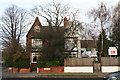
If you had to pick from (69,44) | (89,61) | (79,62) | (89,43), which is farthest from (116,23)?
(89,43)

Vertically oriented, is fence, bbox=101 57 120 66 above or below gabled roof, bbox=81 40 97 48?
below

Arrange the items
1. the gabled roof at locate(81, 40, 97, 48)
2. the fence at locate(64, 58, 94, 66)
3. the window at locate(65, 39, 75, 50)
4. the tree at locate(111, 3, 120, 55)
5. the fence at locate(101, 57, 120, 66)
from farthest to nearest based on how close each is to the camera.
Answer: the gabled roof at locate(81, 40, 97, 48)
the tree at locate(111, 3, 120, 55)
the window at locate(65, 39, 75, 50)
the fence at locate(64, 58, 94, 66)
the fence at locate(101, 57, 120, 66)

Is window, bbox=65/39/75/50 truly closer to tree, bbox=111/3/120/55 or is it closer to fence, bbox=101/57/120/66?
fence, bbox=101/57/120/66

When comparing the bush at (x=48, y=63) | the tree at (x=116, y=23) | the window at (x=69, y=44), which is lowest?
the bush at (x=48, y=63)

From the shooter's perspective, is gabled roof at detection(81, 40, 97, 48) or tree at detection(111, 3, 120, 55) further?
gabled roof at detection(81, 40, 97, 48)

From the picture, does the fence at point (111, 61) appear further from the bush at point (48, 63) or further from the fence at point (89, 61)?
the bush at point (48, 63)

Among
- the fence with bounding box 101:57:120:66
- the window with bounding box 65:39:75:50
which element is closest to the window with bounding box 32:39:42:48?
the window with bounding box 65:39:75:50

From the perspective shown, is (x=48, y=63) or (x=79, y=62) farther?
(x=48, y=63)

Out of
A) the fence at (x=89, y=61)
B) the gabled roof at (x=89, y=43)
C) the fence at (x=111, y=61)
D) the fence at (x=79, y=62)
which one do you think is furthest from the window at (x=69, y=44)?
the gabled roof at (x=89, y=43)

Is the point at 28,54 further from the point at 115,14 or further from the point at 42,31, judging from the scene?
the point at 115,14

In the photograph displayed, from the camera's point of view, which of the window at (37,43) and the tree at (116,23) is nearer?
the window at (37,43)

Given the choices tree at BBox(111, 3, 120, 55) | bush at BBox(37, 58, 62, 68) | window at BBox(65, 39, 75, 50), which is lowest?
bush at BBox(37, 58, 62, 68)

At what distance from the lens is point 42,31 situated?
110 ft

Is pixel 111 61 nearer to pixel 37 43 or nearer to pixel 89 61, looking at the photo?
pixel 89 61
